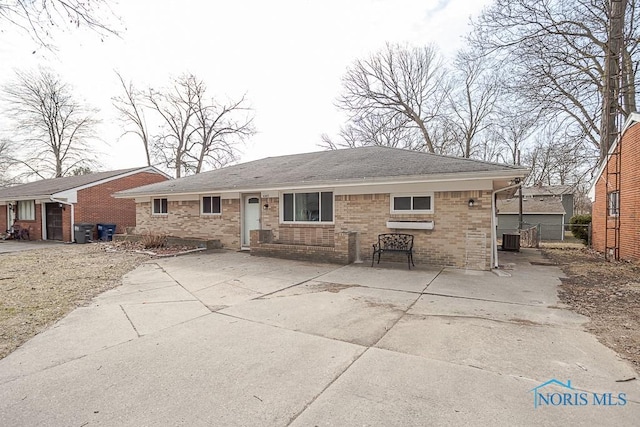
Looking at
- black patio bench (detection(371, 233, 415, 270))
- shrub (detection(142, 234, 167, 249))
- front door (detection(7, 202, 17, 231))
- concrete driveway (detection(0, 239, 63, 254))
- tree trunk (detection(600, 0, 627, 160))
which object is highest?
tree trunk (detection(600, 0, 627, 160))

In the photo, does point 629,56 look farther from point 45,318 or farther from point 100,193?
point 100,193

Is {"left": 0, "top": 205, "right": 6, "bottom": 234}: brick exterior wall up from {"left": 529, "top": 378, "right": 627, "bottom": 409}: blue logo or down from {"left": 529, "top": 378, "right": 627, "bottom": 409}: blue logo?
up

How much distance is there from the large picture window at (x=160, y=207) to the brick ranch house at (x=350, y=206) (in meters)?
0.60

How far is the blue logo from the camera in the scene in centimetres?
259

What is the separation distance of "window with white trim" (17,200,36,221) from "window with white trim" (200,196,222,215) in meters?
A: 14.8

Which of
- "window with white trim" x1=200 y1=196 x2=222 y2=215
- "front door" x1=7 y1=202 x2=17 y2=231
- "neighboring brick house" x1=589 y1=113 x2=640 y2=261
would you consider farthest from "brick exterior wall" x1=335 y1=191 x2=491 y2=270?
"front door" x1=7 y1=202 x2=17 y2=231

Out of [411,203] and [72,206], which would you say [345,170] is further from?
[72,206]

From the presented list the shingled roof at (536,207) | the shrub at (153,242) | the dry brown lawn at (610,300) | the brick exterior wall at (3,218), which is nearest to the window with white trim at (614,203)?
the dry brown lawn at (610,300)

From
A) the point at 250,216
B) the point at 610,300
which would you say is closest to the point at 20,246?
the point at 250,216

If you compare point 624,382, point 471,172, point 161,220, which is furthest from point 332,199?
point 161,220

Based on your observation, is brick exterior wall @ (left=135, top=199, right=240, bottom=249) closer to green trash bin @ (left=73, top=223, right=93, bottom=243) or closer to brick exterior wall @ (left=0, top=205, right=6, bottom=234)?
green trash bin @ (left=73, top=223, right=93, bottom=243)

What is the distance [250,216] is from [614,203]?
14.4m

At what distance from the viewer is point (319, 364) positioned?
10.8 feet

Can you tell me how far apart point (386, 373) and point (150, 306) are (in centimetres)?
434
